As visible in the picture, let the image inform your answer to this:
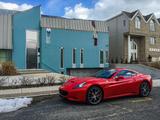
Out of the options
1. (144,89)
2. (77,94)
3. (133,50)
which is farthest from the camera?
(133,50)

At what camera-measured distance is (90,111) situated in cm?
816

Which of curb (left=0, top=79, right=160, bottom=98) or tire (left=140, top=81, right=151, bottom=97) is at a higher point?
tire (left=140, top=81, right=151, bottom=97)

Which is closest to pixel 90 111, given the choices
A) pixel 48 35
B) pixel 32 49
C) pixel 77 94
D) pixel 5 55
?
pixel 77 94

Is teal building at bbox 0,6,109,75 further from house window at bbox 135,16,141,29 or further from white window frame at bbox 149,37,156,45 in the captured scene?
white window frame at bbox 149,37,156,45

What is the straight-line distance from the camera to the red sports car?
9.16 meters

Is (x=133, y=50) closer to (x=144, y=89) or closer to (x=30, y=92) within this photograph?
(x=144, y=89)

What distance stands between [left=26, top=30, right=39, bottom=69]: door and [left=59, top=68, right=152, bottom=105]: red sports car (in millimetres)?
14975

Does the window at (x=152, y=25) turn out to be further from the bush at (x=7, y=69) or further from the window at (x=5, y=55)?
the bush at (x=7, y=69)

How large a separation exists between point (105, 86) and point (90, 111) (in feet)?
5.65

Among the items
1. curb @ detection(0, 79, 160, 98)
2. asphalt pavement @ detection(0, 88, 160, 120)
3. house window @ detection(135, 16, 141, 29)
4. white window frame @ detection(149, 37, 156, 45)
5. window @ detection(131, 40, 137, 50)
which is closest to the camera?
asphalt pavement @ detection(0, 88, 160, 120)

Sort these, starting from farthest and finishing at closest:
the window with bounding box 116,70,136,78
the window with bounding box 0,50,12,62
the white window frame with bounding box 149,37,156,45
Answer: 1. the white window frame with bounding box 149,37,156,45
2. the window with bounding box 0,50,12,62
3. the window with bounding box 116,70,136,78

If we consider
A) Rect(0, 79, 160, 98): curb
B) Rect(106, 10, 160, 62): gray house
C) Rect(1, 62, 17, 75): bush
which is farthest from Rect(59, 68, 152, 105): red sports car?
Rect(106, 10, 160, 62): gray house

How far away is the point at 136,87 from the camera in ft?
35.5

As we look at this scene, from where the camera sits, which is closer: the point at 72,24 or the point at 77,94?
the point at 77,94
